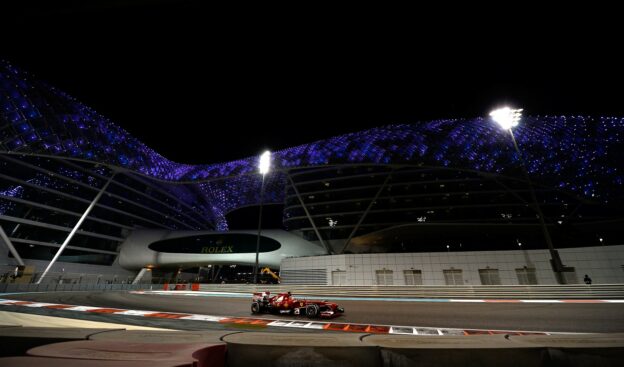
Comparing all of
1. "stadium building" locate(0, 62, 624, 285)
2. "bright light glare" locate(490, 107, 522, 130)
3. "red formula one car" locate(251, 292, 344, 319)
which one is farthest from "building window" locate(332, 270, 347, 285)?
"red formula one car" locate(251, 292, 344, 319)

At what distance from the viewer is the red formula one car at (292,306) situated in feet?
30.7

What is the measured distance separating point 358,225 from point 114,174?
37533 millimetres

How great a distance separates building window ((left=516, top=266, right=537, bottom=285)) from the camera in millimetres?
27067

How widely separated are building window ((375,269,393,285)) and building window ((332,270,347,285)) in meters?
3.91

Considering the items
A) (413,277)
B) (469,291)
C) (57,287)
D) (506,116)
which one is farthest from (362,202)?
(57,287)

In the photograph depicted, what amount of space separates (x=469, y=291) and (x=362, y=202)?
24566 mm

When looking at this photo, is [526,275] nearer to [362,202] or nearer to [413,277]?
[413,277]

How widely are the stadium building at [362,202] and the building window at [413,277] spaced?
11 centimetres

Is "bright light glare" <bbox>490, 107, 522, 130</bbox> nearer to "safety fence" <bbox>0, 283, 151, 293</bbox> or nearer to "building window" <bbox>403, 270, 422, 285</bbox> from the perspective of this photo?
"building window" <bbox>403, 270, 422, 285</bbox>

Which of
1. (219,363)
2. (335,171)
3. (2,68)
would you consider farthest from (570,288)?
(2,68)

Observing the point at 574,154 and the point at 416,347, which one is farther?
the point at 574,154

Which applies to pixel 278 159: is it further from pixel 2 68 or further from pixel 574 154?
pixel 574 154

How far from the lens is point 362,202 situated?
40.8 metres

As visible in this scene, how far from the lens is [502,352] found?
199 centimetres
